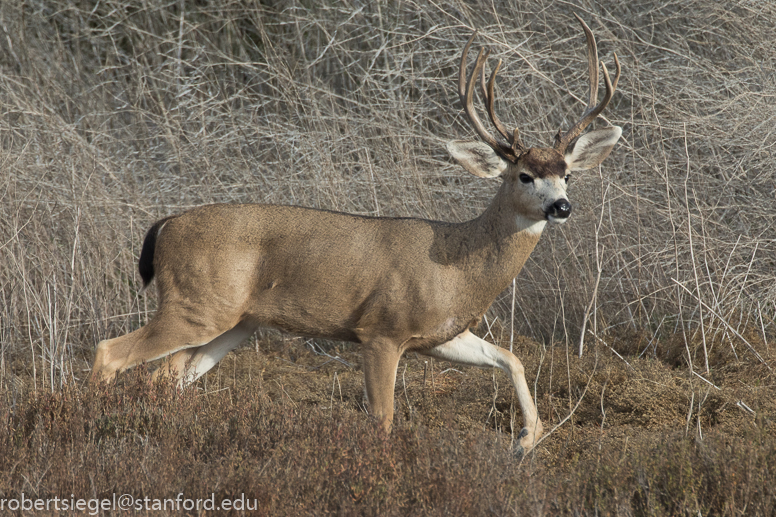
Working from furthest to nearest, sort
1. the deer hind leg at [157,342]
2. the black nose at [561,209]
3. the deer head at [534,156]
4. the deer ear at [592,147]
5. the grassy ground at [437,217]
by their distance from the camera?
the deer ear at [592,147]
the deer hind leg at [157,342]
the deer head at [534,156]
the black nose at [561,209]
the grassy ground at [437,217]

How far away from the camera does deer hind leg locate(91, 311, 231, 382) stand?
4555mm

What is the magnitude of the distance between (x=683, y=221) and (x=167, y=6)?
732 cm

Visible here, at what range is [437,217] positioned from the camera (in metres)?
6.77

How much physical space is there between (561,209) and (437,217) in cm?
263

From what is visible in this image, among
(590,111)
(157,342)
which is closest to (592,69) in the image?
(590,111)

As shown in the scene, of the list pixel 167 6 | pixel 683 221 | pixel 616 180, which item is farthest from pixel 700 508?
pixel 167 6

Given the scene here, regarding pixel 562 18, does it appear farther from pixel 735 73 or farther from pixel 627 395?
pixel 627 395

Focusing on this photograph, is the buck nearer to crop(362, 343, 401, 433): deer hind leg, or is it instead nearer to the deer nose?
crop(362, 343, 401, 433): deer hind leg

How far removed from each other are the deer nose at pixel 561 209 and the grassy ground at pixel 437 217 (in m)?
1.07

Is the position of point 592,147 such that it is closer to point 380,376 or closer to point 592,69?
point 592,69

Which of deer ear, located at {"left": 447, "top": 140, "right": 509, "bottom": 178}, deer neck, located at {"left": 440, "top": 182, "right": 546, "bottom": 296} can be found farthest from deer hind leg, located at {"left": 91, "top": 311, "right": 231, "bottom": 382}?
deer ear, located at {"left": 447, "top": 140, "right": 509, "bottom": 178}

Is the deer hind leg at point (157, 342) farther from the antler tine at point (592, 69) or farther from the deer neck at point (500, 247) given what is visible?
the antler tine at point (592, 69)

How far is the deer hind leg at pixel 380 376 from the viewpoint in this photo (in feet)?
14.5

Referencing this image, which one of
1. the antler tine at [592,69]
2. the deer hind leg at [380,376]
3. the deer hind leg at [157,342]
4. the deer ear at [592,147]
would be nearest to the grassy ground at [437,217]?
the deer hind leg at [380,376]
